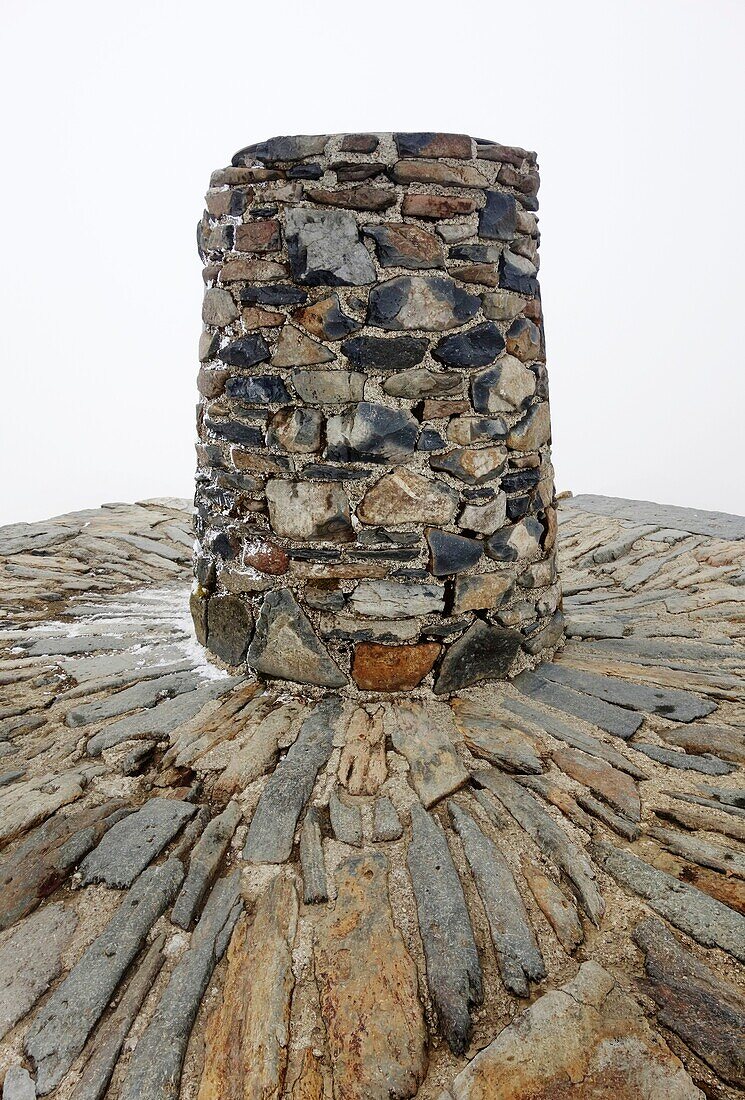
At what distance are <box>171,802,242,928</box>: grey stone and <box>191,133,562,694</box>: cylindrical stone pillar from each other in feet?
2.66

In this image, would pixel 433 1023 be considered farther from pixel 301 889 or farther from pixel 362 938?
pixel 301 889

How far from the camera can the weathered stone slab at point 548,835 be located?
173cm

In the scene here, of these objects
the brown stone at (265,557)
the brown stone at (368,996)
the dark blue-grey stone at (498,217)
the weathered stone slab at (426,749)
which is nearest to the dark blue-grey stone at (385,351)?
the dark blue-grey stone at (498,217)

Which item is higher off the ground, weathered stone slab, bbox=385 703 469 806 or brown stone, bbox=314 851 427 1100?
weathered stone slab, bbox=385 703 469 806

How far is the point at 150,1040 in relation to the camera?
4.72ft

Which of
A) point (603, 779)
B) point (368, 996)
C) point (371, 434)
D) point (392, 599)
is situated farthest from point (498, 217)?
point (368, 996)

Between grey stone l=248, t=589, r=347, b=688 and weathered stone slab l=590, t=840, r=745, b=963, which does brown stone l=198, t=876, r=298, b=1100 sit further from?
grey stone l=248, t=589, r=347, b=688

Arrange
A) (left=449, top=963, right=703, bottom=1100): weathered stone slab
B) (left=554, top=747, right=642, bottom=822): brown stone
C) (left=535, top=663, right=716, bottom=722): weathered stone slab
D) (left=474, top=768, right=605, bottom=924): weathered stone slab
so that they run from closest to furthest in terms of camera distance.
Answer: (left=449, top=963, right=703, bottom=1100): weathered stone slab, (left=474, top=768, right=605, bottom=924): weathered stone slab, (left=554, top=747, right=642, bottom=822): brown stone, (left=535, top=663, right=716, bottom=722): weathered stone slab

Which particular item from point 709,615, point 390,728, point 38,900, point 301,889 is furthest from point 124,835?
point 709,615

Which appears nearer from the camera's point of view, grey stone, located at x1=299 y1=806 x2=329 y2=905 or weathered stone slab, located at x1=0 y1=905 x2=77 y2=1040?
weathered stone slab, located at x1=0 y1=905 x2=77 y2=1040

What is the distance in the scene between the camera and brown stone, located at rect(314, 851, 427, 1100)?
4.44ft

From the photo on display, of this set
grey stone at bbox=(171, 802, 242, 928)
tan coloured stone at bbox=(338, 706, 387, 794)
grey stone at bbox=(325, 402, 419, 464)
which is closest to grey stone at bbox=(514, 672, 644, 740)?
tan coloured stone at bbox=(338, 706, 387, 794)

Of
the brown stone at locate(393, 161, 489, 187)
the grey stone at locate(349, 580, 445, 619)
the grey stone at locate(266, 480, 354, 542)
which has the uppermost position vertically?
the brown stone at locate(393, 161, 489, 187)

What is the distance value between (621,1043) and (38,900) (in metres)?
1.50
